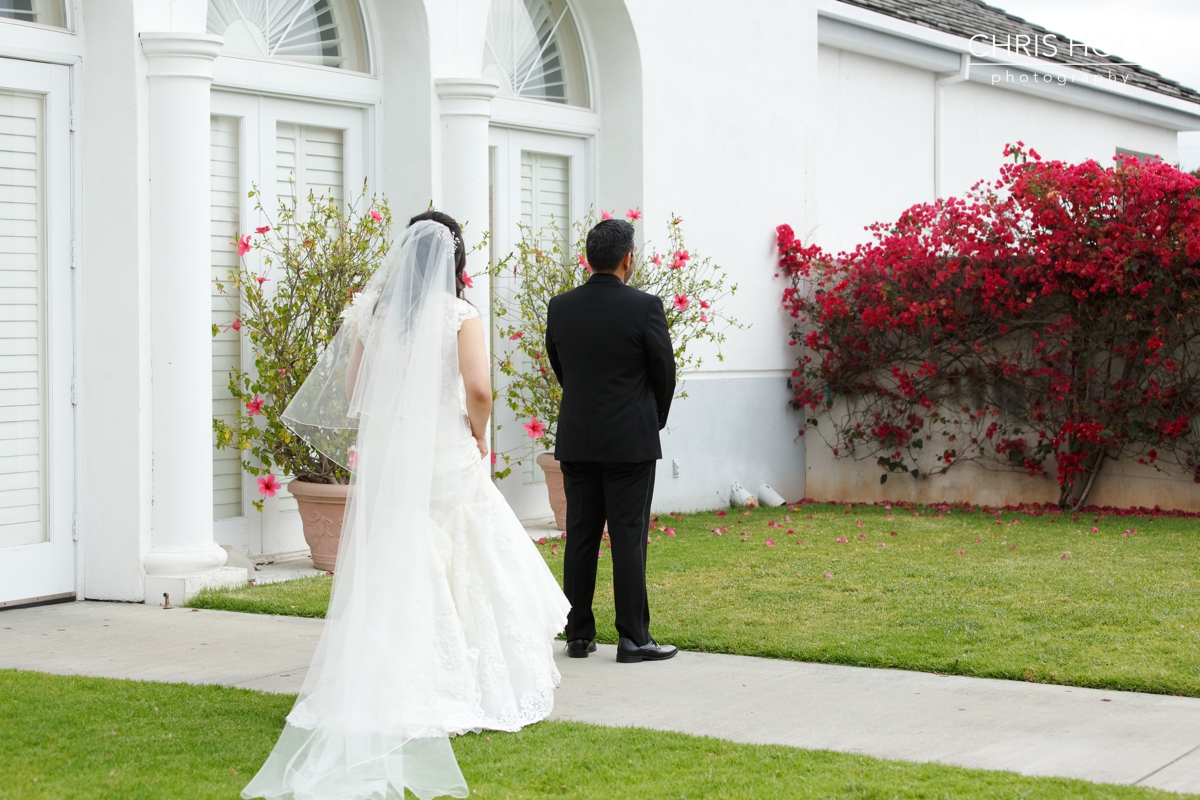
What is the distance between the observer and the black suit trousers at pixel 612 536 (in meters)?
6.07

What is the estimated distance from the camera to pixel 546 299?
10.2m

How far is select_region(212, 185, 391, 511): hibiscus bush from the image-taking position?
8.24 metres

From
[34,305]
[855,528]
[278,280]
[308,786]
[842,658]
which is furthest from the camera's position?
[855,528]

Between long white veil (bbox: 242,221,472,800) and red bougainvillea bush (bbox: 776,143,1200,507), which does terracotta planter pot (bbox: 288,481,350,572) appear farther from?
red bougainvillea bush (bbox: 776,143,1200,507)

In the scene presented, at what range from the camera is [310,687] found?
15.9 feet

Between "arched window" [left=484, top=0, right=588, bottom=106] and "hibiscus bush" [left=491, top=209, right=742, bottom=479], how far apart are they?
107cm

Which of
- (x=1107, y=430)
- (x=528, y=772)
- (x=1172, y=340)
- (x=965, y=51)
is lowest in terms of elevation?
(x=528, y=772)

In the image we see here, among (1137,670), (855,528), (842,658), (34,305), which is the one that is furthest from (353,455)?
(855,528)

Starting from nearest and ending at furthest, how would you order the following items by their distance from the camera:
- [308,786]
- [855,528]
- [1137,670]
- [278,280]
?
[308,786], [1137,670], [278,280], [855,528]

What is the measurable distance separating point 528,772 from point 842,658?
2.02m

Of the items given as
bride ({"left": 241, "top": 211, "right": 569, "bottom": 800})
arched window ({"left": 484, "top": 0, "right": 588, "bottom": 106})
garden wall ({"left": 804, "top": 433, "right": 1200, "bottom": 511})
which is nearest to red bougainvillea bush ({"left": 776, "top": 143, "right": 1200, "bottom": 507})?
garden wall ({"left": 804, "top": 433, "right": 1200, "bottom": 511})

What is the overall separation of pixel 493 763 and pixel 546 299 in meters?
5.98

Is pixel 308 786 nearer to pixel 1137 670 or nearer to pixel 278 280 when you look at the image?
pixel 1137 670

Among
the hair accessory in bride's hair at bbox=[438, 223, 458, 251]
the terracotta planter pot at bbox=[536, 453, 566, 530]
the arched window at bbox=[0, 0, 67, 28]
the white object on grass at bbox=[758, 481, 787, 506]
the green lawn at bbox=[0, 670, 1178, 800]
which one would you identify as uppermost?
the arched window at bbox=[0, 0, 67, 28]
